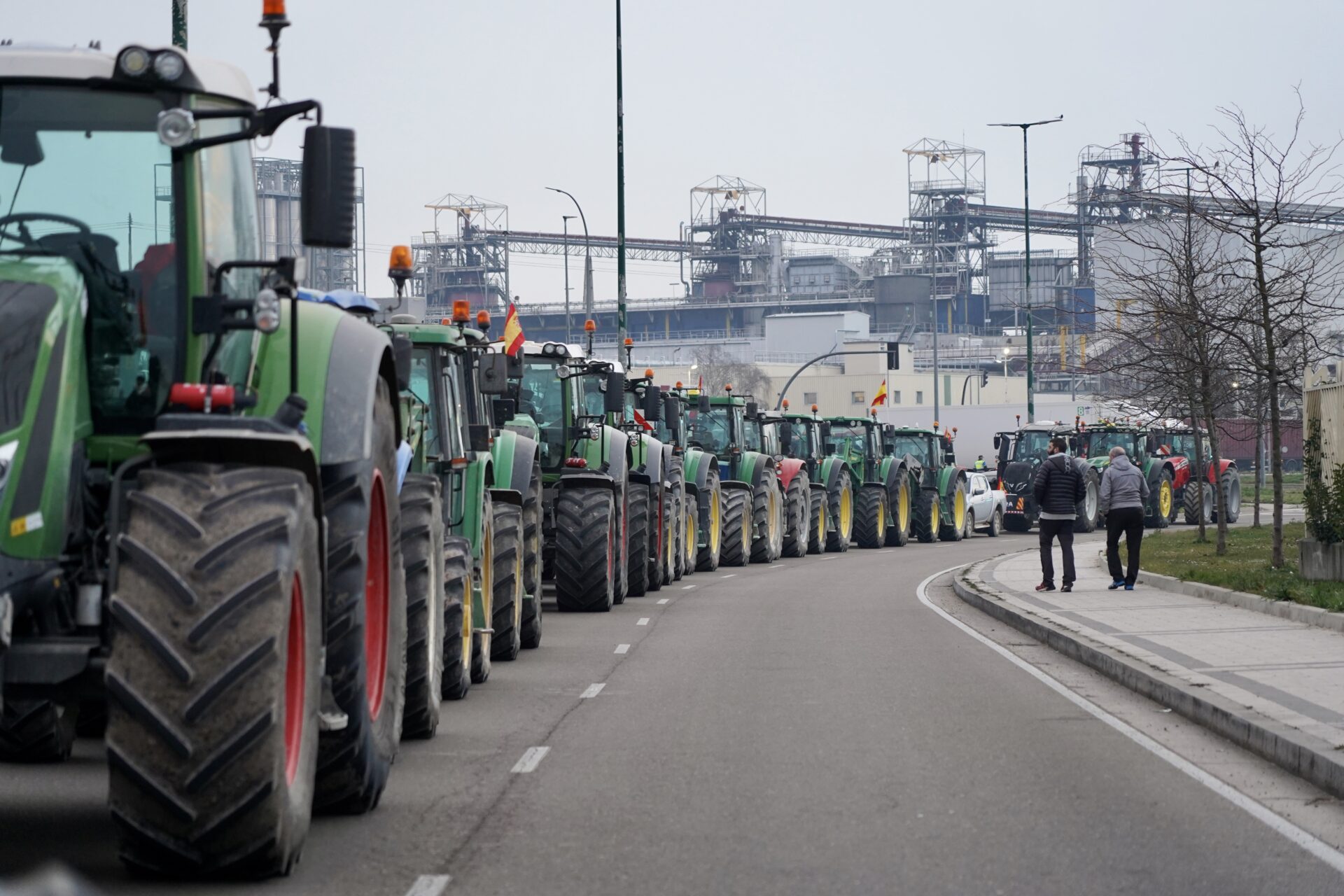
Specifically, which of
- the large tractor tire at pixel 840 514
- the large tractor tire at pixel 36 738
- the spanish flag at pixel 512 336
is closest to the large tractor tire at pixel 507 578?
the spanish flag at pixel 512 336

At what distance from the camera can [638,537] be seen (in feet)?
76.5

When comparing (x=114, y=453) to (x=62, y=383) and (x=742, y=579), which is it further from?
(x=742, y=579)

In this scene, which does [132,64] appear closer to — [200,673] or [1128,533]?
[200,673]

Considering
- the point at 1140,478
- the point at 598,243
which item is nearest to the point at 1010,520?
the point at 1140,478

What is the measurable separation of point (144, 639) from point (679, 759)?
465 centimetres

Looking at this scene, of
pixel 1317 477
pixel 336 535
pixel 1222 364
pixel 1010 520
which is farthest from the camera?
pixel 1010 520

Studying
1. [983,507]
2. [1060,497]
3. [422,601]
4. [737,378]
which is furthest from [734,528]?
[737,378]

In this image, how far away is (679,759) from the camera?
Answer: 1023cm

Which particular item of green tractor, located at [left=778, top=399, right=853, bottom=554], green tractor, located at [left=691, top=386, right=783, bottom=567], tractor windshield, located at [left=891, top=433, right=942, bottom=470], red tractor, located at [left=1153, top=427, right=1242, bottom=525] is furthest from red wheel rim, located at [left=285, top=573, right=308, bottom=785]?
red tractor, located at [left=1153, top=427, right=1242, bottom=525]

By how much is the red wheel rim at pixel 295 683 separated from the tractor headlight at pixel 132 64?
1.97 metres

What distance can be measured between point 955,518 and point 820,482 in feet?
26.8

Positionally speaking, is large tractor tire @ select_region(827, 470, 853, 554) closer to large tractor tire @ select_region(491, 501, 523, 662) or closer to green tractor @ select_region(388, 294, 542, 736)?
green tractor @ select_region(388, 294, 542, 736)

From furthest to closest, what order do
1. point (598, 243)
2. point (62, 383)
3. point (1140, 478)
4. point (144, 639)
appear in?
1. point (598, 243)
2. point (1140, 478)
3. point (62, 383)
4. point (144, 639)

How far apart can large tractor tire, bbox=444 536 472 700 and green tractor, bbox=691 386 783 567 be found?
19.5m
